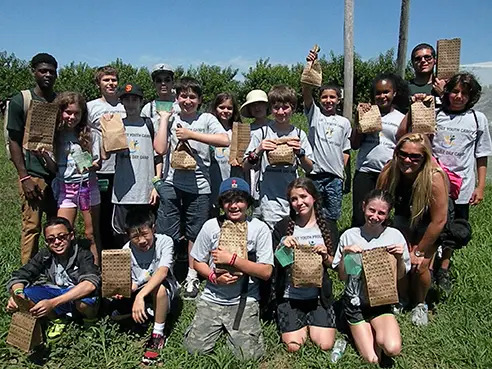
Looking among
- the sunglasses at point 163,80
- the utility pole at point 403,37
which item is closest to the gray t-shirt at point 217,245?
the sunglasses at point 163,80

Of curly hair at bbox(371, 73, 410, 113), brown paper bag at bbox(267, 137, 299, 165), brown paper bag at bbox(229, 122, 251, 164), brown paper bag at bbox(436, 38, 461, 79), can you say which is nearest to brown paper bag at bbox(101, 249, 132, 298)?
brown paper bag at bbox(229, 122, 251, 164)

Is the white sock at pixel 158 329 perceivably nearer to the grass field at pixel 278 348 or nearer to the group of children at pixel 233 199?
the group of children at pixel 233 199

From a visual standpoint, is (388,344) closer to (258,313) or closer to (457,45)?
(258,313)

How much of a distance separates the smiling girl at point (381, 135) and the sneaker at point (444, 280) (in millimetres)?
977

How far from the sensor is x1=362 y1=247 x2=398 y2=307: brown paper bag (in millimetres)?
3129

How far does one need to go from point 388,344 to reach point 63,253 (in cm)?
242

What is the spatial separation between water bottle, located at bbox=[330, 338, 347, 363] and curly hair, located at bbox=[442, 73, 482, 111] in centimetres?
219

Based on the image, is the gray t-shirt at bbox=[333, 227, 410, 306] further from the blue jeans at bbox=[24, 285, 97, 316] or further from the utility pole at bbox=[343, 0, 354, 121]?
the utility pole at bbox=[343, 0, 354, 121]

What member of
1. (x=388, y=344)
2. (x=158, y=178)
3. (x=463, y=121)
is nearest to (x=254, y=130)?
(x=158, y=178)

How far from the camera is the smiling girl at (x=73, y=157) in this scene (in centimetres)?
376

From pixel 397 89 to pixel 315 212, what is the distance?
1534 millimetres

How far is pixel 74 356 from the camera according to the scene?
318cm

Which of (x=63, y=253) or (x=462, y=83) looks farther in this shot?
(x=462, y=83)

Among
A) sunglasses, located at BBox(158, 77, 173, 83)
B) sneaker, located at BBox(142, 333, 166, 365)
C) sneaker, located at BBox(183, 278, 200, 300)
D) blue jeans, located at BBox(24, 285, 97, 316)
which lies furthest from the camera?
sunglasses, located at BBox(158, 77, 173, 83)
